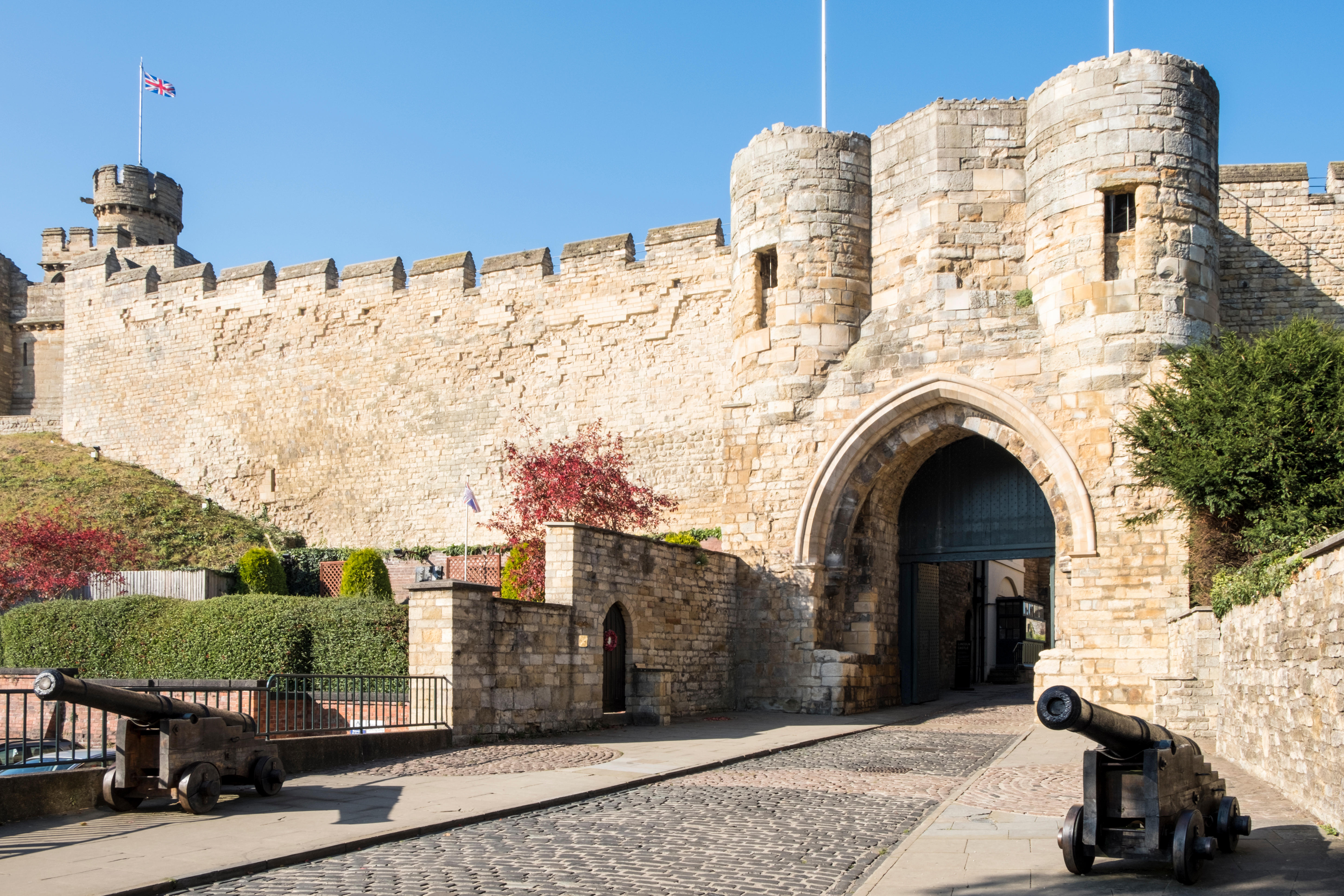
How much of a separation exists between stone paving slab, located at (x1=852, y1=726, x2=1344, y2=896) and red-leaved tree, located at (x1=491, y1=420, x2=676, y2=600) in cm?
872

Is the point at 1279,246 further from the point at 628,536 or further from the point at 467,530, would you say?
the point at 467,530

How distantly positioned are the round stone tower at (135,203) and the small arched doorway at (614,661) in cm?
2590

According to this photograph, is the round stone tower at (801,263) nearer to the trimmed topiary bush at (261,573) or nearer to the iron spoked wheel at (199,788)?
the trimmed topiary bush at (261,573)

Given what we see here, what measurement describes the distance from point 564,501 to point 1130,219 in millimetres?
7983

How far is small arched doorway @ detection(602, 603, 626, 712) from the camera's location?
1348 cm

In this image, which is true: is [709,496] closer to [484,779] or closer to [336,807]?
[484,779]

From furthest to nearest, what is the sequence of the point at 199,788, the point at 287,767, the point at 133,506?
the point at 133,506 < the point at 287,767 < the point at 199,788

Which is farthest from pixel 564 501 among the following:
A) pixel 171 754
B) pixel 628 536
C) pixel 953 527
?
pixel 171 754

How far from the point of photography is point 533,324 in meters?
23.1

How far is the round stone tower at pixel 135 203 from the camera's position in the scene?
1356 inches

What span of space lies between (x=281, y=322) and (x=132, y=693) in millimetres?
21090

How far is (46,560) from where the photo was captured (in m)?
19.8

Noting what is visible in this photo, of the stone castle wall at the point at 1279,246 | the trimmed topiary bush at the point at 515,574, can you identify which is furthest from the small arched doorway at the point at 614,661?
the stone castle wall at the point at 1279,246

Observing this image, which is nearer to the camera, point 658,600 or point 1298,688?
point 1298,688
